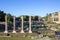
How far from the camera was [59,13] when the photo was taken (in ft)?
318

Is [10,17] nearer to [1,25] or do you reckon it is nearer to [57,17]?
[1,25]

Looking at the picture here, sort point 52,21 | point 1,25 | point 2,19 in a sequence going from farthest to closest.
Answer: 1. point 52,21
2. point 2,19
3. point 1,25

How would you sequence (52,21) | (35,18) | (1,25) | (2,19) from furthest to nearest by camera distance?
(35,18), (52,21), (2,19), (1,25)

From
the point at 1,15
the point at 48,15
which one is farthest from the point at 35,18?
the point at 1,15

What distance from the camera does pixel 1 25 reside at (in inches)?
2569

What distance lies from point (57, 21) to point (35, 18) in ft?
42.2

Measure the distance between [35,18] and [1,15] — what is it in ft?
102

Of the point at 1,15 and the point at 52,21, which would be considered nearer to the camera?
the point at 1,15

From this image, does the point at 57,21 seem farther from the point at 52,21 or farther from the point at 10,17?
the point at 10,17

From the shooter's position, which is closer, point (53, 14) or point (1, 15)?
point (1, 15)

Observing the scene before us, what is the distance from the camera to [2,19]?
7431cm

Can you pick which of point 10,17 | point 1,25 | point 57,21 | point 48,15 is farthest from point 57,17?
point 1,25

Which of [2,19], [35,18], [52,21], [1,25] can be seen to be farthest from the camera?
[35,18]

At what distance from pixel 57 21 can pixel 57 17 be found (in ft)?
6.97
